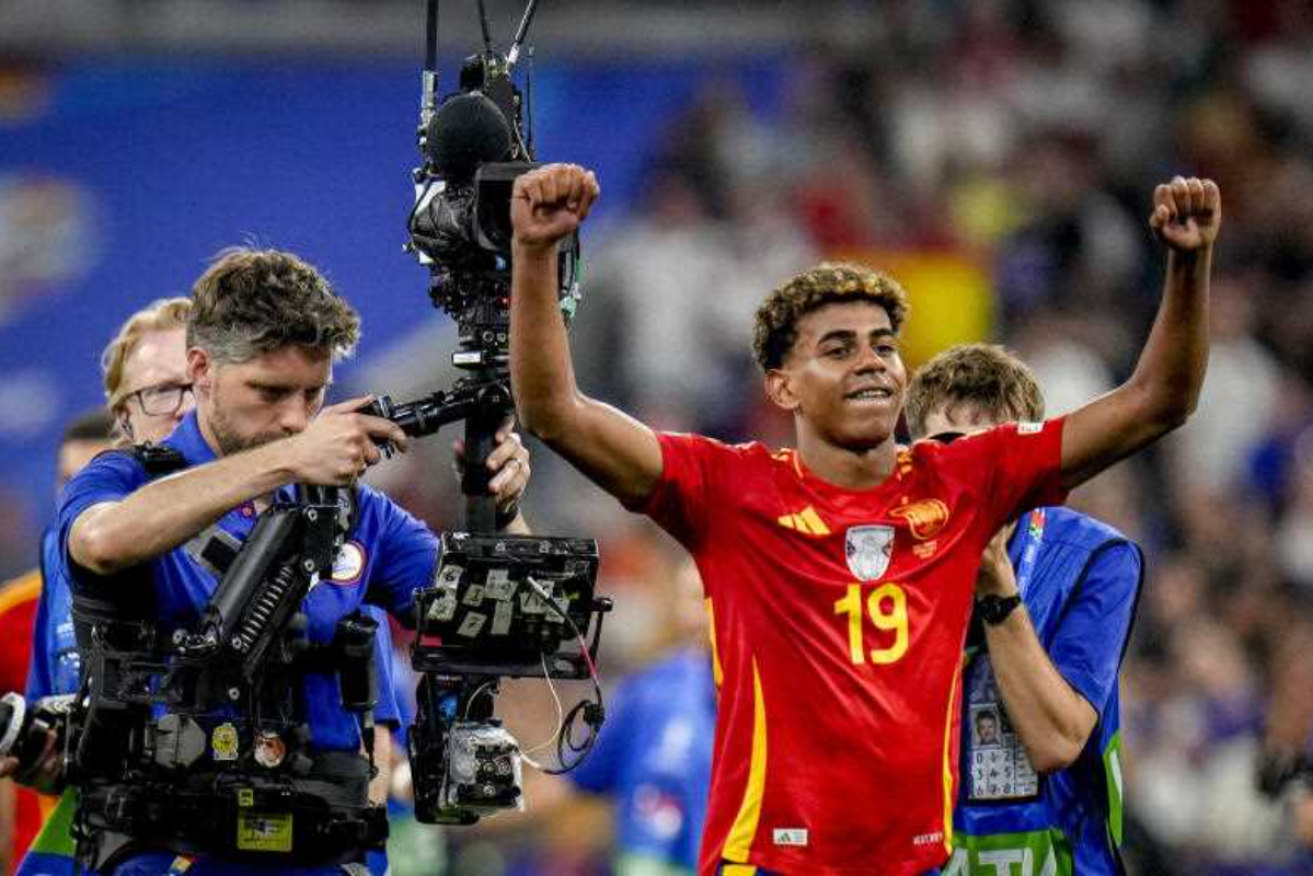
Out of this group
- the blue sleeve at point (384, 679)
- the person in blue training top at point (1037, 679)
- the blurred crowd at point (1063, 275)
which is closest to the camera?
the person in blue training top at point (1037, 679)

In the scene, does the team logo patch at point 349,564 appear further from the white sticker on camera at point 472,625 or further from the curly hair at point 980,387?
the curly hair at point 980,387

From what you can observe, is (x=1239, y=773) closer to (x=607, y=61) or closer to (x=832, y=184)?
(x=832, y=184)

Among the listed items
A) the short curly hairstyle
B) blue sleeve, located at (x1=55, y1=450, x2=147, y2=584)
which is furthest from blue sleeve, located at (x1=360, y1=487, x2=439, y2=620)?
the short curly hairstyle

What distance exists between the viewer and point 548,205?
4.72m

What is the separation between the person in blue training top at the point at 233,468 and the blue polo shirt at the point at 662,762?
123 inches

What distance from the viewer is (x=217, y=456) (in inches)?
213

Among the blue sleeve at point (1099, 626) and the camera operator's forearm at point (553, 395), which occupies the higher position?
the camera operator's forearm at point (553, 395)

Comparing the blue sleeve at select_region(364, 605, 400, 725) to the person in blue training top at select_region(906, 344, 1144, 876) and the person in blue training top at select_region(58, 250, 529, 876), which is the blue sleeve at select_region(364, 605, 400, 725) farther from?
the person in blue training top at select_region(906, 344, 1144, 876)

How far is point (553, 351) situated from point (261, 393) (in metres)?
0.84

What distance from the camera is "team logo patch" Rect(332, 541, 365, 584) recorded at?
5.48m

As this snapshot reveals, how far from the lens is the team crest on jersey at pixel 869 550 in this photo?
201 inches

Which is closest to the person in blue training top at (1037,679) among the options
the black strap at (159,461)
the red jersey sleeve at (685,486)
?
the red jersey sleeve at (685,486)

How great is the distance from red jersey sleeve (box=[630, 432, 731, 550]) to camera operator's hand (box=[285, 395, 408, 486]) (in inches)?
21.1

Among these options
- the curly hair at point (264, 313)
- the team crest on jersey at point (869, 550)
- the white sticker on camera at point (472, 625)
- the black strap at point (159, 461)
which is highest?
the curly hair at point (264, 313)
